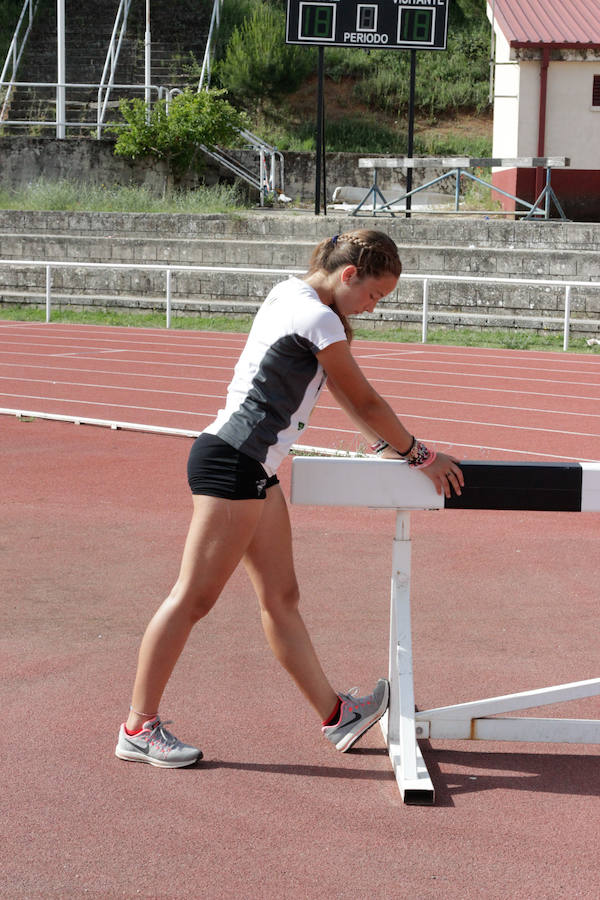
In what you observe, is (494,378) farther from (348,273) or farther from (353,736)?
(348,273)

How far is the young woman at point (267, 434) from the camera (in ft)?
11.4

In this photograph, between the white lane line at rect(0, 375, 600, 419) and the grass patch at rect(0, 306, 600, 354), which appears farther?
the grass patch at rect(0, 306, 600, 354)

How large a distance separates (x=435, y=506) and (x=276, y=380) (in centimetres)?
64

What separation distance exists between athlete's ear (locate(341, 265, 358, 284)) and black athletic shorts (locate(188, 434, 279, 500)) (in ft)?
1.96

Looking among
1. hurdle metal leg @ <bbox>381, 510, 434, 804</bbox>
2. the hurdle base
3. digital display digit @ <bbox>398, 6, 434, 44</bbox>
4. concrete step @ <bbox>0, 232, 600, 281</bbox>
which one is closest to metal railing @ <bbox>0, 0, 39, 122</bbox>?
concrete step @ <bbox>0, 232, 600, 281</bbox>

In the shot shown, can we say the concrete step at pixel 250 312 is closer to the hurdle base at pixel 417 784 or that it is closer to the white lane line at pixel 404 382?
the white lane line at pixel 404 382

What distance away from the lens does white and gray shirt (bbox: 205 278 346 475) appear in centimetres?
345

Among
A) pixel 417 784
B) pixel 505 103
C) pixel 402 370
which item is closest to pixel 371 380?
pixel 402 370

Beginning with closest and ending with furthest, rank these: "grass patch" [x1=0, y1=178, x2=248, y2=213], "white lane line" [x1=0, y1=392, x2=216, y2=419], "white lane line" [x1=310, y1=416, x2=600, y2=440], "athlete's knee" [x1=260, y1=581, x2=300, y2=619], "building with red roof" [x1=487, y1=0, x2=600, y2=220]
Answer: "athlete's knee" [x1=260, y1=581, x2=300, y2=619] < "white lane line" [x1=310, y1=416, x2=600, y2=440] < "white lane line" [x1=0, y1=392, x2=216, y2=419] < "building with red roof" [x1=487, y1=0, x2=600, y2=220] < "grass patch" [x1=0, y1=178, x2=248, y2=213]

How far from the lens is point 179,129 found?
25.7 m

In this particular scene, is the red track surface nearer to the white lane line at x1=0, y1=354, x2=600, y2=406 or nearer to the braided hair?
the braided hair

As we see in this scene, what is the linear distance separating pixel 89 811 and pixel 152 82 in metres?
32.2

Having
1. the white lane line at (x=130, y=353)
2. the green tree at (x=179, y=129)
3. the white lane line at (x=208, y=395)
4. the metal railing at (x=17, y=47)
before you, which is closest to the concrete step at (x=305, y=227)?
the green tree at (x=179, y=129)

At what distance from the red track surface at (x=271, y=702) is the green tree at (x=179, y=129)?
58.7 feet
